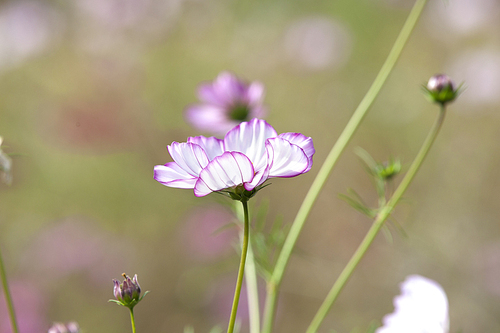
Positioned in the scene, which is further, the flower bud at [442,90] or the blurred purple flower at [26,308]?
the blurred purple flower at [26,308]

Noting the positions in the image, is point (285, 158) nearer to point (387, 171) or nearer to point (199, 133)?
point (387, 171)

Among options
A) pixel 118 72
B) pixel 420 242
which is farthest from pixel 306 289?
pixel 118 72

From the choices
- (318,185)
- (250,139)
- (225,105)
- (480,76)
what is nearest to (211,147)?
(250,139)

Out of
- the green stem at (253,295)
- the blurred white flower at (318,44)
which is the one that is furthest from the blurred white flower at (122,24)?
the green stem at (253,295)

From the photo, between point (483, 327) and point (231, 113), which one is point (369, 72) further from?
point (231, 113)

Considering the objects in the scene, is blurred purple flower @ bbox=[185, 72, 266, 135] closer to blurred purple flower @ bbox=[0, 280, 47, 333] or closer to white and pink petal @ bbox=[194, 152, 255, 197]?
white and pink petal @ bbox=[194, 152, 255, 197]

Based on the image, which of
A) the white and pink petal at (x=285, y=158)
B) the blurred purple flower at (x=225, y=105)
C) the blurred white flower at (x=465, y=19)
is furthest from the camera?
the blurred white flower at (x=465, y=19)

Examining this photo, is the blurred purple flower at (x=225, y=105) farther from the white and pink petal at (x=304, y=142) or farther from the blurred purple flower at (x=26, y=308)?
the blurred purple flower at (x=26, y=308)
